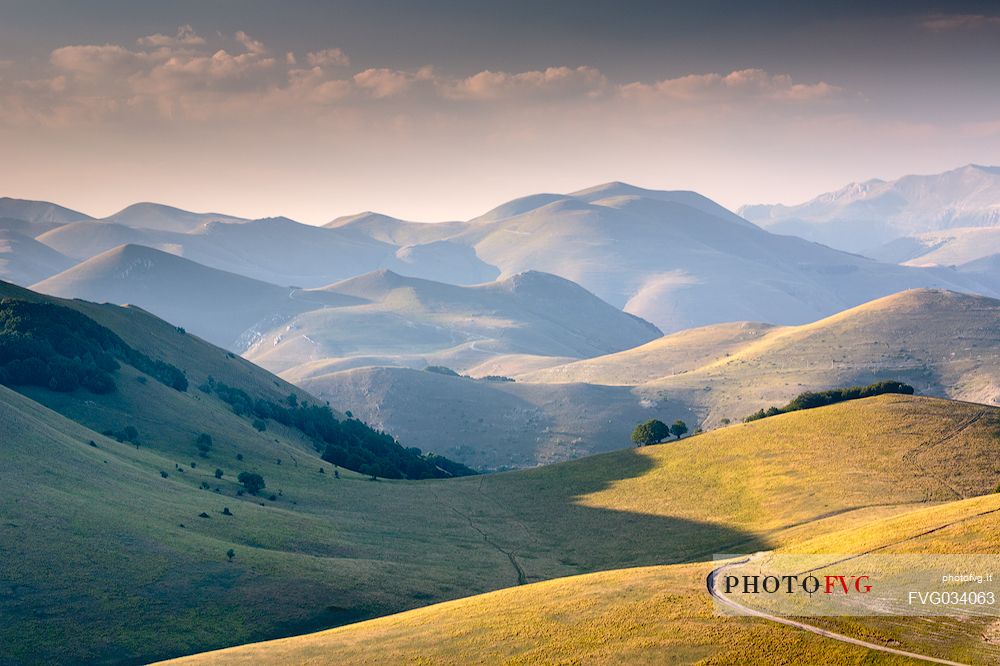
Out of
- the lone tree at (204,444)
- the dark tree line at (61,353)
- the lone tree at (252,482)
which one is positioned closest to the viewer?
the lone tree at (252,482)

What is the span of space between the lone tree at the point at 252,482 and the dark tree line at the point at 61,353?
46.4 m

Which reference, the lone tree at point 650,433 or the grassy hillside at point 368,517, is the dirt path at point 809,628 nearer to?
the grassy hillside at point 368,517

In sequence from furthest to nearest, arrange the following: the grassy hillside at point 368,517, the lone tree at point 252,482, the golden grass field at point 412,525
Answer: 1. the lone tree at point 252,482
2. the grassy hillside at point 368,517
3. the golden grass field at point 412,525

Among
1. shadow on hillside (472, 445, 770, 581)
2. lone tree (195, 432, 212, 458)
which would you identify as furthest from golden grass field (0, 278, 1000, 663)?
lone tree (195, 432, 212, 458)

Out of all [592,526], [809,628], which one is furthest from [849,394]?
[809,628]

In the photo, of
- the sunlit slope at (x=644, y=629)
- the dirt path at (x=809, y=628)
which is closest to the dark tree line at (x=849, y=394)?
the sunlit slope at (x=644, y=629)

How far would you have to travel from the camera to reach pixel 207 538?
9331 cm

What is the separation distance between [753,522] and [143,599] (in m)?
69.7

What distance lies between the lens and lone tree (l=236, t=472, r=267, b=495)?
129 meters

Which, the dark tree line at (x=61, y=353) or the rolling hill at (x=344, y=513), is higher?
the dark tree line at (x=61, y=353)

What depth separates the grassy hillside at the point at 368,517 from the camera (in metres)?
75.5

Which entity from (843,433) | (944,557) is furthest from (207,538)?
(843,433)

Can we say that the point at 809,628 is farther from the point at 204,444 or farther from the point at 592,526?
the point at 204,444

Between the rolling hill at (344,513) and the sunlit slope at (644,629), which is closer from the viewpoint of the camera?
the sunlit slope at (644,629)
